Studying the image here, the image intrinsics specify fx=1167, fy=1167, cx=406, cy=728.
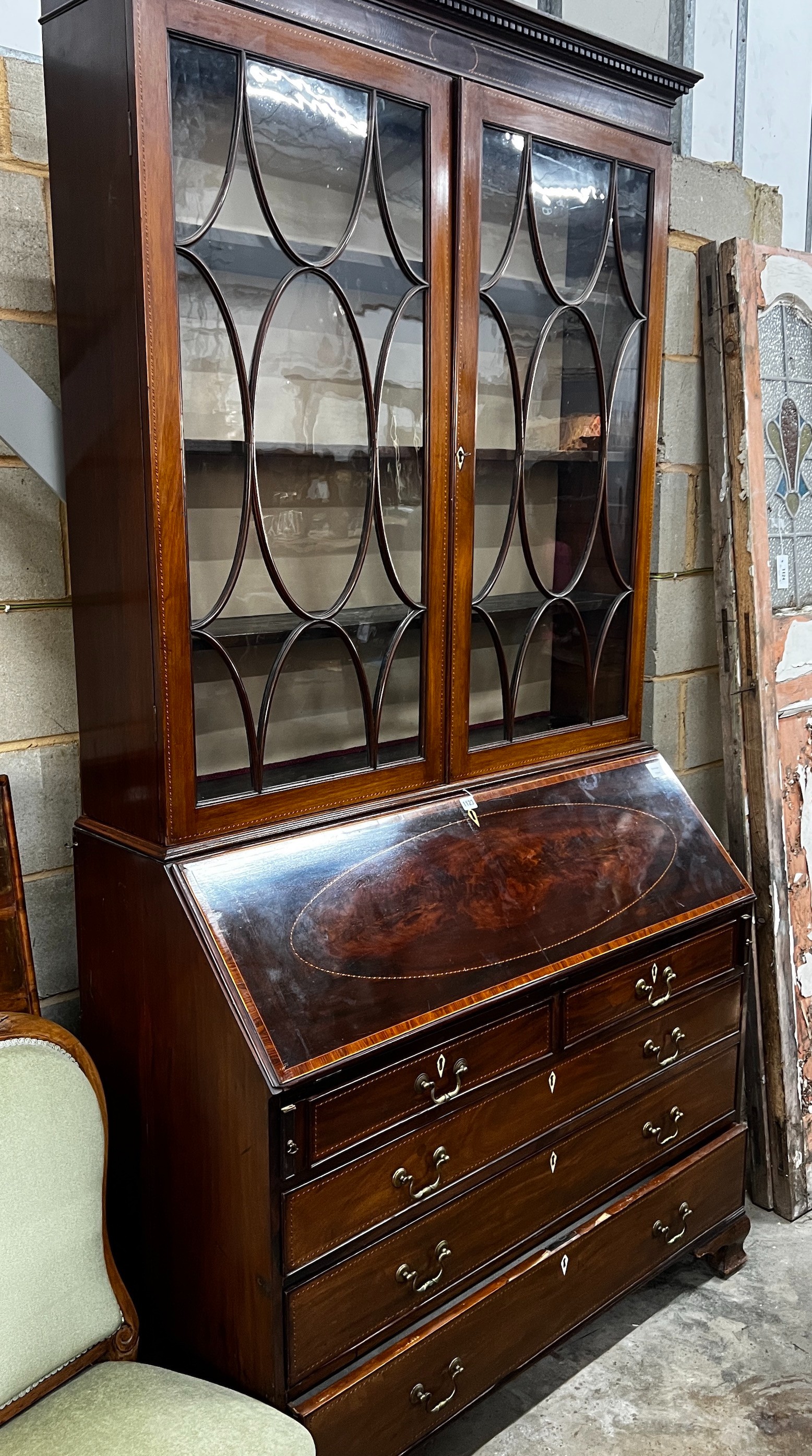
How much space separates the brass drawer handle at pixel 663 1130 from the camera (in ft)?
6.83

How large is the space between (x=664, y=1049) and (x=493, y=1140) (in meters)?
0.45

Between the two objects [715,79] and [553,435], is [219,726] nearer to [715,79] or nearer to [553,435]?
[553,435]

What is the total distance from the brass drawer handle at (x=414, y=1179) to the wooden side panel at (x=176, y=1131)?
215 millimetres

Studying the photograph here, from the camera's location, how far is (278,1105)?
1.47 meters

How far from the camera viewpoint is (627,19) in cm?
262

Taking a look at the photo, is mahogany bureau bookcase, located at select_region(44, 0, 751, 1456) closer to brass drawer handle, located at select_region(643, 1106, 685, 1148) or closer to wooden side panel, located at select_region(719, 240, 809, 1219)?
brass drawer handle, located at select_region(643, 1106, 685, 1148)

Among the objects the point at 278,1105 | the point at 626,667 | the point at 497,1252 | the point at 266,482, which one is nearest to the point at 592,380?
the point at 626,667

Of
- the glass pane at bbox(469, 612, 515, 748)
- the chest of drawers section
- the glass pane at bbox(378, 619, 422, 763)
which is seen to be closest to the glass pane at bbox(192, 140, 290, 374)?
the glass pane at bbox(378, 619, 422, 763)

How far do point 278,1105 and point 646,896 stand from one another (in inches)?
33.4

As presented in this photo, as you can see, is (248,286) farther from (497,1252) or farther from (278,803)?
(497,1252)

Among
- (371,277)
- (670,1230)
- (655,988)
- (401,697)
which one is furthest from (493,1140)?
(371,277)

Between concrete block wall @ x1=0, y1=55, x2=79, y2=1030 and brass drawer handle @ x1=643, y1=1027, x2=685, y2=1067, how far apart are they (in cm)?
98

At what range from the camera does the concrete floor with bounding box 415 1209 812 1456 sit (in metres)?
1.92

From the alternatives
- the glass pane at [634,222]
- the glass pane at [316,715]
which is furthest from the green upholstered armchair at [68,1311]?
the glass pane at [634,222]
